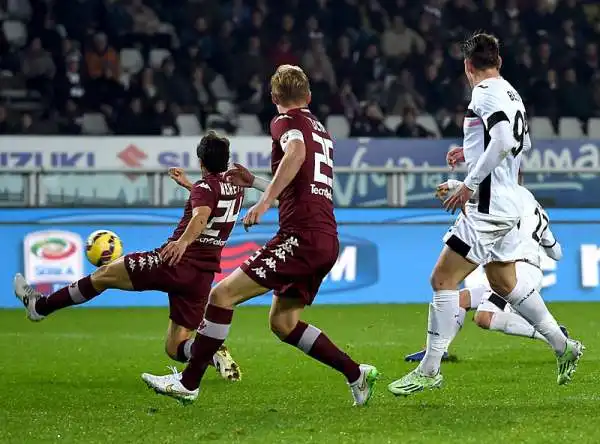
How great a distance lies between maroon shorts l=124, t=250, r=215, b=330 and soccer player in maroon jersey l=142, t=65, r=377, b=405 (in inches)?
64.5

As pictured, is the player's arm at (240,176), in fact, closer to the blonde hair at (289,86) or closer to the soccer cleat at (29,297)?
the blonde hair at (289,86)

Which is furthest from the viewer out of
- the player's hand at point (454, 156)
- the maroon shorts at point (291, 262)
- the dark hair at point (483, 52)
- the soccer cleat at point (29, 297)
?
the soccer cleat at point (29, 297)

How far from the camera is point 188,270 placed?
9.09 meters

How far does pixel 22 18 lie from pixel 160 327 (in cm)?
901

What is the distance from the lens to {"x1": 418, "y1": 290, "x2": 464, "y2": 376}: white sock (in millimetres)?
7566

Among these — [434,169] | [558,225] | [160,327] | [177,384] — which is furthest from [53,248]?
[177,384]

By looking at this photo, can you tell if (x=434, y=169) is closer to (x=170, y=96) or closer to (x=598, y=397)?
(x=170, y=96)

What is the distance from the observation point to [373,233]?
633 inches

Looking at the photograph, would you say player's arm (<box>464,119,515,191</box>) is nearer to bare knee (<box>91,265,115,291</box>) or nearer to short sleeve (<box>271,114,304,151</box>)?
short sleeve (<box>271,114,304,151</box>)

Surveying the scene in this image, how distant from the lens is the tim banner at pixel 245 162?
15.6 metres

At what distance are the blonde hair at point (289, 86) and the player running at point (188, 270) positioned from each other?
146 cm

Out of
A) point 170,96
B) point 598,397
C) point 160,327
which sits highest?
point 170,96

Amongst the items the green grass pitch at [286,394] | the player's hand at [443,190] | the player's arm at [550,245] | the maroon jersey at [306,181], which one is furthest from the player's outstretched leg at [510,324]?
the maroon jersey at [306,181]

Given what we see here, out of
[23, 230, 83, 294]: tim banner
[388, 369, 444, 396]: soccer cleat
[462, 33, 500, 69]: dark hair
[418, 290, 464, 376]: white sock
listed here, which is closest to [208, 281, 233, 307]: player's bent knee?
[388, 369, 444, 396]: soccer cleat
